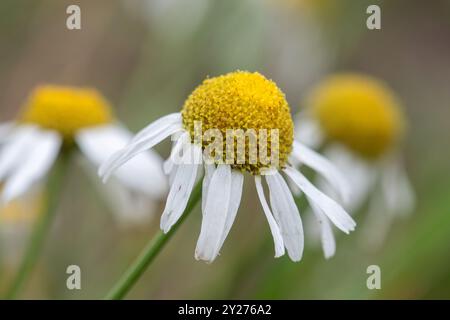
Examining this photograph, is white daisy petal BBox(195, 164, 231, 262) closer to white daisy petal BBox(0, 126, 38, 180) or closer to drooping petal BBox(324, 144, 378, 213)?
white daisy petal BBox(0, 126, 38, 180)

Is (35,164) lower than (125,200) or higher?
higher

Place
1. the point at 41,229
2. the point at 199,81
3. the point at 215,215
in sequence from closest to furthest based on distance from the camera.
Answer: the point at 215,215 < the point at 41,229 < the point at 199,81

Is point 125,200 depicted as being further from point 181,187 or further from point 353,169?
point 181,187

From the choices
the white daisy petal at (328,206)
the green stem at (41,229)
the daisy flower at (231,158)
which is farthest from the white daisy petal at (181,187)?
the green stem at (41,229)

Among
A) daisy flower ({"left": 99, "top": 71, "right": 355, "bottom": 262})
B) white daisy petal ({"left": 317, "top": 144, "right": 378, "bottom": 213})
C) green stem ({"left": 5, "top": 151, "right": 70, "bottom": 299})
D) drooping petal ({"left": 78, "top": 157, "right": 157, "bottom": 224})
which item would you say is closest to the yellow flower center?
daisy flower ({"left": 99, "top": 71, "right": 355, "bottom": 262})

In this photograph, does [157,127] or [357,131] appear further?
[357,131]

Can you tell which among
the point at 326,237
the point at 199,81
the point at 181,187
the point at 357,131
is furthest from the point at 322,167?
the point at 199,81

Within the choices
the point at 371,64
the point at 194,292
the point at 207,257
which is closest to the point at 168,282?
the point at 194,292
